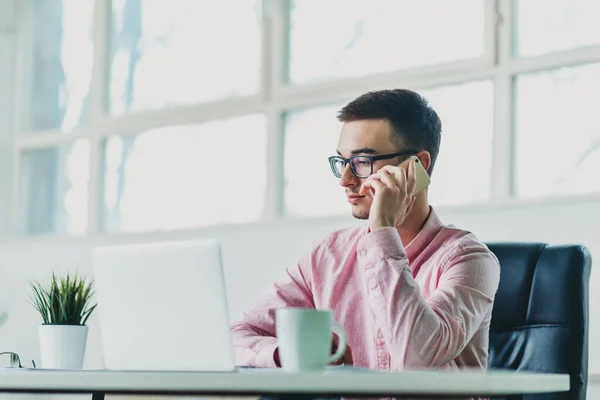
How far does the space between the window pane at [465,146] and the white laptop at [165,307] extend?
1827 mm

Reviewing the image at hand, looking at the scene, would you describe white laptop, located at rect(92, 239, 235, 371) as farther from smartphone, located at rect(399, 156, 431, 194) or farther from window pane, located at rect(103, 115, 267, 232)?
window pane, located at rect(103, 115, 267, 232)

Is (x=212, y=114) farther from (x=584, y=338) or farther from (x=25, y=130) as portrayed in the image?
(x=584, y=338)

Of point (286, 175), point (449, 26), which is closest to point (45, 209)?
point (286, 175)

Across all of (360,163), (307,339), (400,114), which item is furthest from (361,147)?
(307,339)

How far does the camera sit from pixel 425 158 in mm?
2236

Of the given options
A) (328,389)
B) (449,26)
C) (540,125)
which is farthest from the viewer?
(449,26)

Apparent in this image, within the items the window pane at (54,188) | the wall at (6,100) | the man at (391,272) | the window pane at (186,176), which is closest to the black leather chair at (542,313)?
the man at (391,272)

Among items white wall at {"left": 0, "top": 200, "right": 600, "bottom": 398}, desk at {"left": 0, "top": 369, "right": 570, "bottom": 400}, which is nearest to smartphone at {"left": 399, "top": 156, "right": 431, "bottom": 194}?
white wall at {"left": 0, "top": 200, "right": 600, "bottom": 398}

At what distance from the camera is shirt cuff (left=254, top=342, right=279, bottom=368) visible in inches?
70.9

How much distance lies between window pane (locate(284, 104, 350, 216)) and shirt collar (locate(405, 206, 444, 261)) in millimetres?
1270

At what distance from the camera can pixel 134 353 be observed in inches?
54.7

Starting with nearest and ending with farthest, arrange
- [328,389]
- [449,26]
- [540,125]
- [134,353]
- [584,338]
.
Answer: [328,389] < [134,353] < [584,338] < [540,125] < [449,26]

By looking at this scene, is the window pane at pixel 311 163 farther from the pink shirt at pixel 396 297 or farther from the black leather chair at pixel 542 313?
the black leather chair at pixel 542 313

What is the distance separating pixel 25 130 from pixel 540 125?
2.54 meters
